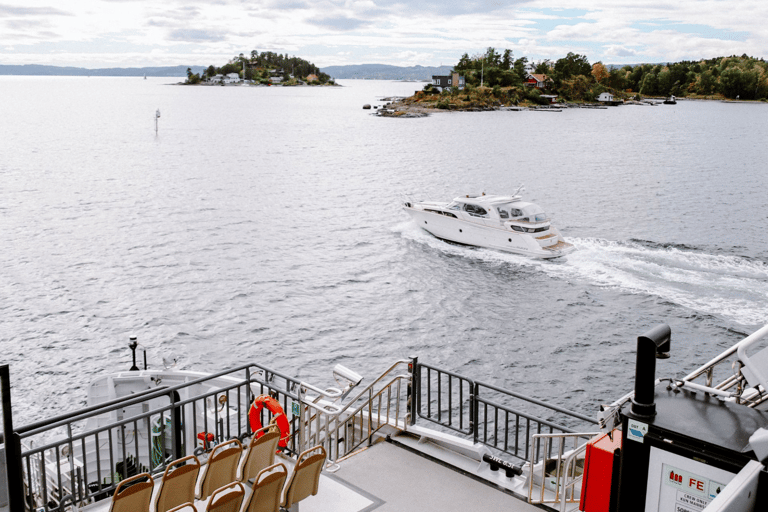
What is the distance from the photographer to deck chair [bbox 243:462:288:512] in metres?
6.85

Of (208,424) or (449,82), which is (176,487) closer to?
(208,424)

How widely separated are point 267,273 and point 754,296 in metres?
23.4

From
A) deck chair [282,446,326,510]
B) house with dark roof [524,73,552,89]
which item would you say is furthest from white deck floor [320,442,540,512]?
house with dark roof [524,73,552,89]

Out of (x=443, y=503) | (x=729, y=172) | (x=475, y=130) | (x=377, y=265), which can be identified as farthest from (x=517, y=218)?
(x=475, y=130)

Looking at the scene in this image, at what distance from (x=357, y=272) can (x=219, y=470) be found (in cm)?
2843

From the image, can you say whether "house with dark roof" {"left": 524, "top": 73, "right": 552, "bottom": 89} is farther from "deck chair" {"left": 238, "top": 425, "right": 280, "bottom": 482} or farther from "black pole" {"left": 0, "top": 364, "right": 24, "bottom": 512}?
"black pole" {"left": 0, "top": 364, "right": 24, "bottom": 512}

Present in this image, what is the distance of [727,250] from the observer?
38594mm

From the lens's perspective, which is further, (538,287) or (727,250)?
(727,250)

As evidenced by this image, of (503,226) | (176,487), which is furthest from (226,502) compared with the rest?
(503,226)

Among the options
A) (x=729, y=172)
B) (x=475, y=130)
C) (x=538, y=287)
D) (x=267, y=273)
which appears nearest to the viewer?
(x=538, y=287)

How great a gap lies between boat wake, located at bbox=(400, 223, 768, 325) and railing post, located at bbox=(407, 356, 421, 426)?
72.1ft

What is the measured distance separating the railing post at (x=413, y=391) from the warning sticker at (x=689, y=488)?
4607 millimetres

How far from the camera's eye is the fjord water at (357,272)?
25125mm

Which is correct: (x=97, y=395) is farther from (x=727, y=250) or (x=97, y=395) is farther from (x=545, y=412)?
(x=727, y=250)
